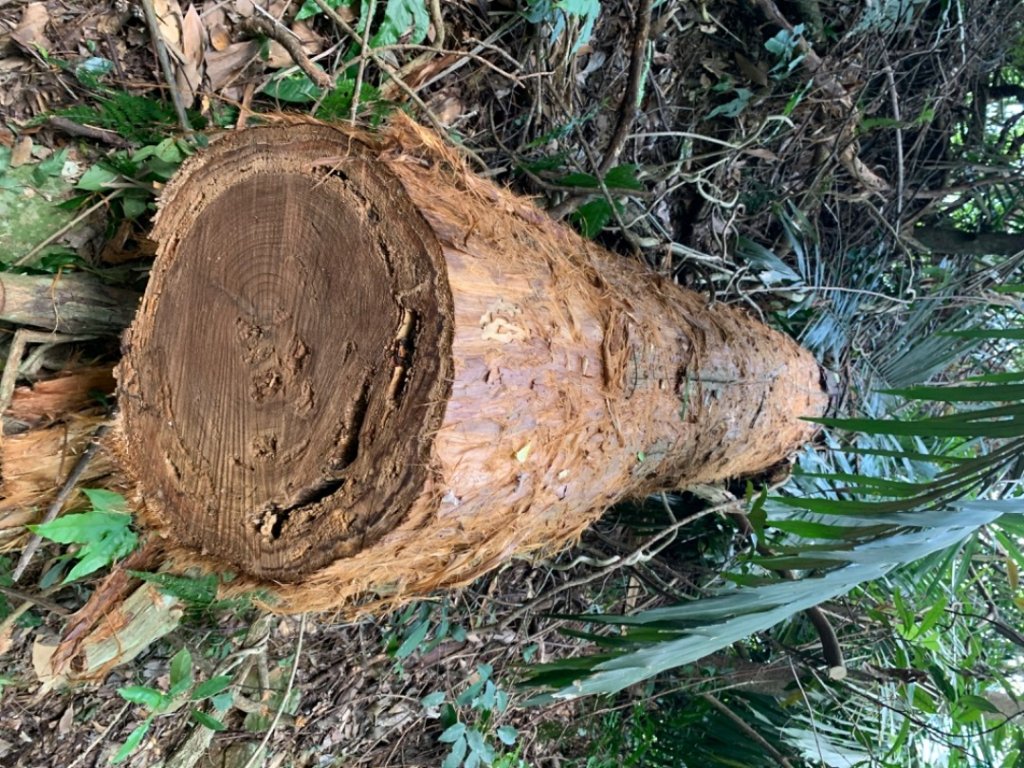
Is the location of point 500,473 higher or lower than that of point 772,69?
lower

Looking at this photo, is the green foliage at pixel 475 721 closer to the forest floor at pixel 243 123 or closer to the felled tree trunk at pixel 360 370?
the forest floor at pixel 243 123

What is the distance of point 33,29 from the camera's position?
44.2 inches

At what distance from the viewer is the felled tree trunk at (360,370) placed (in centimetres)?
72

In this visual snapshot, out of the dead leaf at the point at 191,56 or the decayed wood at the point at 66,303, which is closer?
the decayed wood at the point at 66,303

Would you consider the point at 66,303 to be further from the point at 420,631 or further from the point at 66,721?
the point at 420,631

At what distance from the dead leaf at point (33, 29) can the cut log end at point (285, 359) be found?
492mm

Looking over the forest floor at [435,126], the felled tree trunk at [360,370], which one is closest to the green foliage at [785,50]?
the forest floor at [435,126]

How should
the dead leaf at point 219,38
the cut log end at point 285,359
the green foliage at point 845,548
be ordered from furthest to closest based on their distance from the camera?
the dead leaf at point 219,38 < the green foliage at point 845,548 < the cut log end at point 285,359

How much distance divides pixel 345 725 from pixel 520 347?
4.62 ft

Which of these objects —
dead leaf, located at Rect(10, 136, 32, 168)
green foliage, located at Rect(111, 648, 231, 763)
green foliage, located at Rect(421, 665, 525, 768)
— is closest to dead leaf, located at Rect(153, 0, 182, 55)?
dead leaf, located at Rect(10, 136, 32, 168)

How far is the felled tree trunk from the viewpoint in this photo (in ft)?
2.37

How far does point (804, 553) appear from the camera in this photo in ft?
3.14

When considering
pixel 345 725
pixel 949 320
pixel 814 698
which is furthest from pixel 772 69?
pixel 345 725

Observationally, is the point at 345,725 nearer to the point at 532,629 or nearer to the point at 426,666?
the point at 426,666
